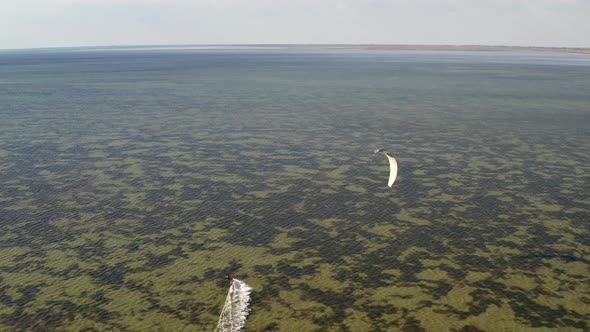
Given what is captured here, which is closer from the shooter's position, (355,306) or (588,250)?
(355,306)

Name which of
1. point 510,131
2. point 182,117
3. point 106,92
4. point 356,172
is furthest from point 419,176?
point 106,92

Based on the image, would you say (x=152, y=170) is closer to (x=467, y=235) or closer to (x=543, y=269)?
(x=467, y=235)

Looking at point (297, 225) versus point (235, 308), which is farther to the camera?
point (297, 225)

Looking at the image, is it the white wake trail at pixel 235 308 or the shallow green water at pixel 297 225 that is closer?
the white wake trail at pixel 235 308

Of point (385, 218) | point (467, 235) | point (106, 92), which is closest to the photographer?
point (467, 235)
